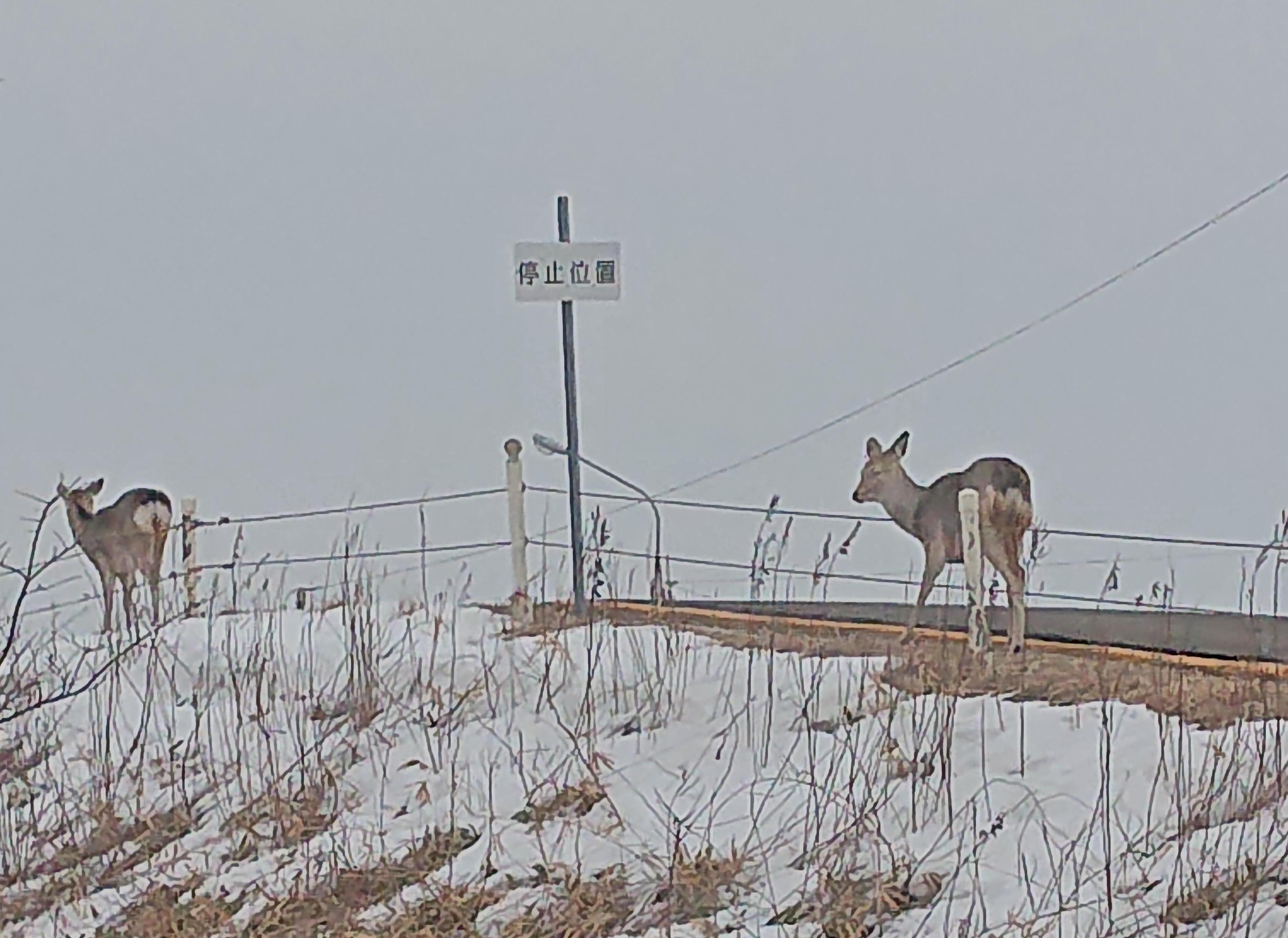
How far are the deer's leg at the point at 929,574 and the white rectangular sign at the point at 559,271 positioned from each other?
2233 millimetres

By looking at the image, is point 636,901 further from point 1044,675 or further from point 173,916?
point 1044,675

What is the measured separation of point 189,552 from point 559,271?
3.66m

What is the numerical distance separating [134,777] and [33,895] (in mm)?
1084

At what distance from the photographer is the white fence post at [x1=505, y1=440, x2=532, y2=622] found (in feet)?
37.0

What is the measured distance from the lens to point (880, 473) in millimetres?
11500

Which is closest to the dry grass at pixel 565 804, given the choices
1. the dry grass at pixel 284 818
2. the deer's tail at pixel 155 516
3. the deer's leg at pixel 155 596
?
the dry grass at pixel 284 818

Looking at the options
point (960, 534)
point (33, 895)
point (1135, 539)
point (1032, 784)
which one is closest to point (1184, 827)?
point (1032, 784)

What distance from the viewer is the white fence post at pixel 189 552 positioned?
12.4 meters

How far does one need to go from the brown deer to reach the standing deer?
479 cm

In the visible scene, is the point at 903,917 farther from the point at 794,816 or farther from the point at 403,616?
the point at 403,616

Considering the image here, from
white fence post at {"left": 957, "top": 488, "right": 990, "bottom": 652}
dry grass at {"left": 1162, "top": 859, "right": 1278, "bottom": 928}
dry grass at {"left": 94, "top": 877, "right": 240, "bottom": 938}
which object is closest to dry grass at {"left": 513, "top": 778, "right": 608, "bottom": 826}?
dry grass at {"left": 94, "top": 877, "right": 240, "bottom": 938}

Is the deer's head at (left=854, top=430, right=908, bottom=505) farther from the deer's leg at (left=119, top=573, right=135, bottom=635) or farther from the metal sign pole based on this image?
the deer's leg at (left=119, top=573, right=135, bottom=635)

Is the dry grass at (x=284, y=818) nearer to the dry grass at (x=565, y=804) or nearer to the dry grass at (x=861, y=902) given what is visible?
the dry grass at (x=565, y=804)

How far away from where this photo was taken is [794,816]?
7676mm
